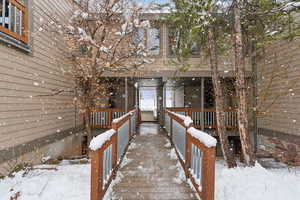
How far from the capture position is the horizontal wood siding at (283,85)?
22.4 ft

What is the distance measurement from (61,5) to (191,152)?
8343 millimetres

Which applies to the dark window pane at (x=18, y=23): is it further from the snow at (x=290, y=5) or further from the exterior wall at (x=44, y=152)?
the snow at (x=290, y=5)

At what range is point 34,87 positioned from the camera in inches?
233

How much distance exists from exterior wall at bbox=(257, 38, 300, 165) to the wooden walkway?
3873mm

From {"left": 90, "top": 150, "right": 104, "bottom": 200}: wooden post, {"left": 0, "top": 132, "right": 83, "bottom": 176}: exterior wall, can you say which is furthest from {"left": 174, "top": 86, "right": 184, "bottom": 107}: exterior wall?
{"left": 90, "top": 150, "right": 104, "bottom": 200}: wooden post

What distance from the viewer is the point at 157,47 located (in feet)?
33.8

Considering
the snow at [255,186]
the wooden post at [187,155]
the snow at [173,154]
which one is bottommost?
the snow at [255,186]

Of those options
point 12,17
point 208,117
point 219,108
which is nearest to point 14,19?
point 12,17

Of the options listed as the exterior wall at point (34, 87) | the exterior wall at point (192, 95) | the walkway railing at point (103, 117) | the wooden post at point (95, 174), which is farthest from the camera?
the exterior wall at point (192, 95)

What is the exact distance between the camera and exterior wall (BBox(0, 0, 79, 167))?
4.63 meters

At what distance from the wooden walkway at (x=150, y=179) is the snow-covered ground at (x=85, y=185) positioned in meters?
0.24

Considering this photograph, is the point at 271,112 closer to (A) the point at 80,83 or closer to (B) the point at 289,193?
(B) the point at 289,193

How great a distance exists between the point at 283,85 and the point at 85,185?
820 cm

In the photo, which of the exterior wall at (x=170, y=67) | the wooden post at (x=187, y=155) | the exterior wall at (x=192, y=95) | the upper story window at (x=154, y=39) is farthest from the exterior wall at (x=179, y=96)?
the wooden post at (x=187, y=155)
